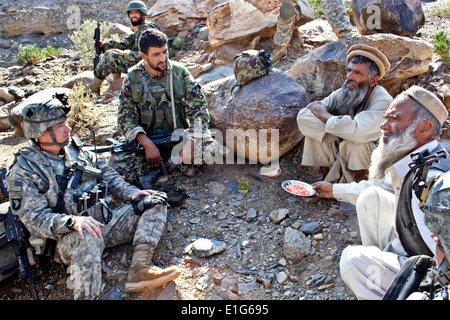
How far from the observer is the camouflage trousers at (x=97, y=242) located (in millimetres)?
2578

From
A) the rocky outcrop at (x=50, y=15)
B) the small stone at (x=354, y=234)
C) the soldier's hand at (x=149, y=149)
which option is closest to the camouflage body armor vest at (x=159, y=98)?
the soldier's hand at (x=149, y=149)

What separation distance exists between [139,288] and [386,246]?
1.91 meters

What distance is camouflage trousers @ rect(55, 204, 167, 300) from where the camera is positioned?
2.58 metres

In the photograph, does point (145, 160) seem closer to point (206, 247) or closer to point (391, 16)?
point (206, 247)

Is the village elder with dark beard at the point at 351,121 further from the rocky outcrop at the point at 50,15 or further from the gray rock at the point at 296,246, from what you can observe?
the rocky outcrop at the point at 50,15

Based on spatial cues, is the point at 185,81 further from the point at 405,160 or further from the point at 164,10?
the point at 164,10

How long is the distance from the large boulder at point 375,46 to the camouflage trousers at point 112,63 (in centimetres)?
358

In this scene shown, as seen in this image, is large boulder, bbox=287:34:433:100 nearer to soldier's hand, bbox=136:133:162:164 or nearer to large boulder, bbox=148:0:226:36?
soldier's hand, bbox=136:133:162:164

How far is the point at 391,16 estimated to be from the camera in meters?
5.84

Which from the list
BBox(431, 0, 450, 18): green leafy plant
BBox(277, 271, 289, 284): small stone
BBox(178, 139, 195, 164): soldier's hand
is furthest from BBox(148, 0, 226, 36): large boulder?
BBox(277, 271, 289, 284): small stone

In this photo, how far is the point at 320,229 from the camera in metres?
3.40

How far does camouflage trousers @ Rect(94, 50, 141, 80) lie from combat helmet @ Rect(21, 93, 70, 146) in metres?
4.33

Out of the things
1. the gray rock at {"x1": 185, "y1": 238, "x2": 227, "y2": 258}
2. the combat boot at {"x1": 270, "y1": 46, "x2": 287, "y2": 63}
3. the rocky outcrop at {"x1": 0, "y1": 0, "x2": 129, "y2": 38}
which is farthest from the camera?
the rocky outcrop at {"x1": 0, "y1": 0, "x2": 129, "y2": 38}

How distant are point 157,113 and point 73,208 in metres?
1.94
